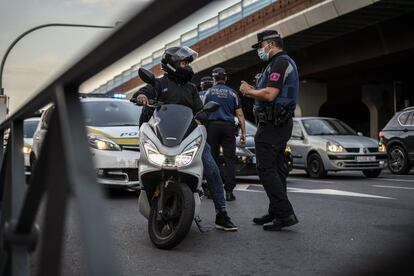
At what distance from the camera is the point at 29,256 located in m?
2.43

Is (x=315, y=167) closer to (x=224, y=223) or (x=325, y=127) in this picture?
(x=325, y=127)

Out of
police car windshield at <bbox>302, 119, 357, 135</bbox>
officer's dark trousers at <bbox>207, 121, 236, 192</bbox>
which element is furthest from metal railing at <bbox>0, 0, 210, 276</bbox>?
police car windshield at <bbox>302, 119, 357, 135</bbox>

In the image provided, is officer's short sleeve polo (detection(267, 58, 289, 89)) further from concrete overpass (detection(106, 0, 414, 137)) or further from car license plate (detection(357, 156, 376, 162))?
concrete overpass (detection(106, 0, 414, 137))

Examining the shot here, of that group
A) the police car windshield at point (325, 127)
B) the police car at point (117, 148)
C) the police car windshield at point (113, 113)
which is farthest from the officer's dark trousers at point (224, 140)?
the police car windshield at point (325, 127)

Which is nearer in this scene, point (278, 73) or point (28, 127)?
point (28, 127)

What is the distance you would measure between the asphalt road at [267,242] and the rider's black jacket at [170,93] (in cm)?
124

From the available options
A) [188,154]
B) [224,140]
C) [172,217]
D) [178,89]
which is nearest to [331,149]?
[224,140]

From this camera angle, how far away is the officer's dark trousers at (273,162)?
5613 millimetres

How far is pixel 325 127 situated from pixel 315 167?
4.01 feet

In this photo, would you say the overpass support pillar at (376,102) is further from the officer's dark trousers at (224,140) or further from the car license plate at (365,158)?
the officer's dark trousers at (224,140)

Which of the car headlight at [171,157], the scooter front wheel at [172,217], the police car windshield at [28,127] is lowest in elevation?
the scooter front wheel at [172,217]

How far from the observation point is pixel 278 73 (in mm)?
5637

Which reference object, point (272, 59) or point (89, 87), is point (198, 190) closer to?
point (272, 59)

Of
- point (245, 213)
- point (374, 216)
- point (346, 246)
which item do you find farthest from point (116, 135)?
point (346, 246)
